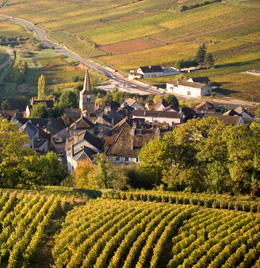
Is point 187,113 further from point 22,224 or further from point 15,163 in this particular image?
point 22,224

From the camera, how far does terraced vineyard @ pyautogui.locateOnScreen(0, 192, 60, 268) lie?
94.4ft

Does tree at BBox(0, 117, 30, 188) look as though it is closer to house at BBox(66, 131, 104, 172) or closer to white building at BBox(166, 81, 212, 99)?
house at BBox(66, 131, 104, 172)

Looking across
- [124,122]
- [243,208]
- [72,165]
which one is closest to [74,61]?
[124,122]

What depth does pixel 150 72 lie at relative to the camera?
136m

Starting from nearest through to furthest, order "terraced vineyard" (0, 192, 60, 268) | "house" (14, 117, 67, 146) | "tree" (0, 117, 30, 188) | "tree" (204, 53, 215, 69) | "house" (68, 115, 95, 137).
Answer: "terraced vineyard" (0, 192, 60, 268) → "tree" (0, 117, 30, 188) → "house" (68, 115, 95, 137) → "house" (14, 117, 67, 146) → "tree" (204, 53, 215, 69)

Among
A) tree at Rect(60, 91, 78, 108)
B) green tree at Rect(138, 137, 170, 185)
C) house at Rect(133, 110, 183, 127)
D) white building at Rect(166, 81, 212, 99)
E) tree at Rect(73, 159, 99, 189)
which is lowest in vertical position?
tree at Rect(73, 159, 99, 189)

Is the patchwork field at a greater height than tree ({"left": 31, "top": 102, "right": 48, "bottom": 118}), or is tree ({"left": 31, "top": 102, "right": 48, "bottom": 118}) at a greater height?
the patchwork field

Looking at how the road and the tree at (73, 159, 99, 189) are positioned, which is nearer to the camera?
the tree at (73, 159, 99, 189)

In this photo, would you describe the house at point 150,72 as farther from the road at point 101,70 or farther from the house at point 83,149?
the house at point 83,149

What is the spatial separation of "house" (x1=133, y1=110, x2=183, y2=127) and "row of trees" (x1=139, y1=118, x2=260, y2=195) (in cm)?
3195

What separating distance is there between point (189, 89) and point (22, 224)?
8984 cm

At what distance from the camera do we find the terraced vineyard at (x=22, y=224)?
1133 inches

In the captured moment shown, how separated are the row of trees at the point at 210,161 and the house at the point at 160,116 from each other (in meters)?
31.9

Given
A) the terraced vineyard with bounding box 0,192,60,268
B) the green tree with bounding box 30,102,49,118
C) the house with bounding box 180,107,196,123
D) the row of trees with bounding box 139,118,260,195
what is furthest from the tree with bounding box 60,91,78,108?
the terraced vineyard with bounding box 0,192,60,268
